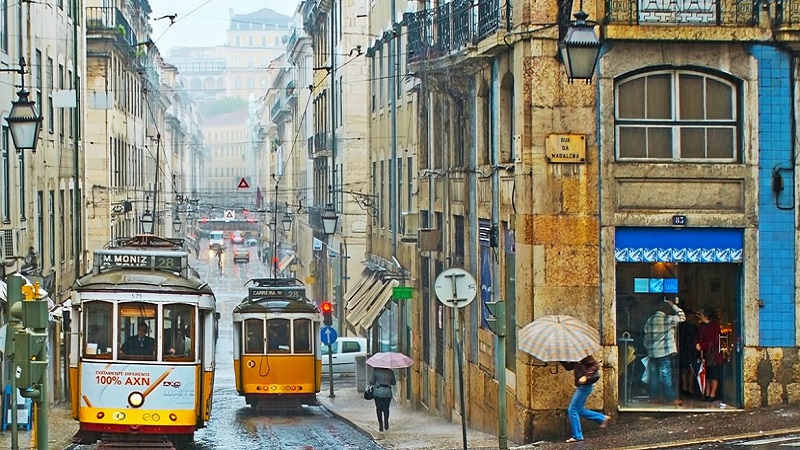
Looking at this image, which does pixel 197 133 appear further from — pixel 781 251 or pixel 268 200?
pixel 781 251

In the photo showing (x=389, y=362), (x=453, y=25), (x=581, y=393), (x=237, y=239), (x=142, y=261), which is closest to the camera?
(x=581, y=393)

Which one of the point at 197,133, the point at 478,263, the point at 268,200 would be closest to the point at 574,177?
the point at 478,263

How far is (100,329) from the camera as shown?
18.7 meters

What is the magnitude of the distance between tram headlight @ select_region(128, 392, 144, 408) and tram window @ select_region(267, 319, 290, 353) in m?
9.91

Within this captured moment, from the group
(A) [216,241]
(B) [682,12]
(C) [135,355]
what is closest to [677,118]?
(B) [682,12]

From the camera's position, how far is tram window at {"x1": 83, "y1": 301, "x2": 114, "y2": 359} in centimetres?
1867

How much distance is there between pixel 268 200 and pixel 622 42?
95721mm

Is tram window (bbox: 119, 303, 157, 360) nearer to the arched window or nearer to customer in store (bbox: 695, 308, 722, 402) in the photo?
the arched window

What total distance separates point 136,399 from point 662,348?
710 centimetres

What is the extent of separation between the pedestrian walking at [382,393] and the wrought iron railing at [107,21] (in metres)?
29.2

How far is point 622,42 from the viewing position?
18.2 m

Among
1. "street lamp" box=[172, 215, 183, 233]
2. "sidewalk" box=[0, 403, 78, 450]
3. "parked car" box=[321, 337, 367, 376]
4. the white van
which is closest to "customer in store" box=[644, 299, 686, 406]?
"sidewalk" box=[0, 403, 78, 450]

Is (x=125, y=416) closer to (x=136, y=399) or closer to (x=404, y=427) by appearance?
(x=136, y=399)

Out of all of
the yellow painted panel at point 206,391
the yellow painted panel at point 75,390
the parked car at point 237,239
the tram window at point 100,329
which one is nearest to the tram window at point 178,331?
the yellow painted panel at point 206,391
